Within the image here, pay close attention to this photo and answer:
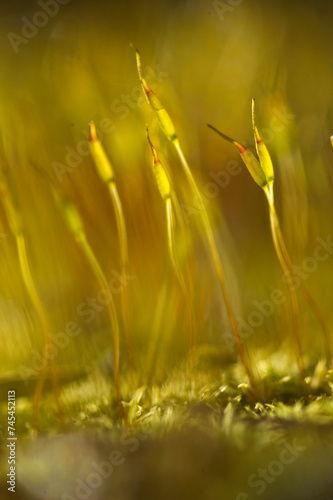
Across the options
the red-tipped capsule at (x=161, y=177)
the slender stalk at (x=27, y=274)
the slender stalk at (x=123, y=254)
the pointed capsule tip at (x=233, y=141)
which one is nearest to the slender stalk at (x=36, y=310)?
the slender stalk at (x=27, y=274)

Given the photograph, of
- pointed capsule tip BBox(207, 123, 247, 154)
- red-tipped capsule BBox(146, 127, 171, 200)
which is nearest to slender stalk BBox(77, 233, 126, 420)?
red-tipped capsule BBox(146, 127, 171, 200)

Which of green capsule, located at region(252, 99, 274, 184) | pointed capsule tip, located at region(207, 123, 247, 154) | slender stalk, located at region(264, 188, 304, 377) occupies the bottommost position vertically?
slender stalk, located at region(264, 188, 304, 377)

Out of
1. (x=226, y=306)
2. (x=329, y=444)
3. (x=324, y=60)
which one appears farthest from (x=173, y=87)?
(x=329, y=444)

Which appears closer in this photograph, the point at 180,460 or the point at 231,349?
the point at 180,460

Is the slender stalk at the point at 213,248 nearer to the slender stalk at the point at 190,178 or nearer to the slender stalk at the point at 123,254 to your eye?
the slender stalk at the point at 190,178

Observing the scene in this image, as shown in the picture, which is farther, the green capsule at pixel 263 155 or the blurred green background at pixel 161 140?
the blurred green background at pixel 161 140

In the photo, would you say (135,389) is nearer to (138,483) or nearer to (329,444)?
(138,483)

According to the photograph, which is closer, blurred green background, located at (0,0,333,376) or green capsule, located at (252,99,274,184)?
green capsule, located at (252,99,274,184)

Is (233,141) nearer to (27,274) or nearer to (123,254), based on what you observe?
(123,254)

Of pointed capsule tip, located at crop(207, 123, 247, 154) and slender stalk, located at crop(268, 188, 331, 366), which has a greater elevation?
pointed capsule tip, located at crop(207, 123, 247, 154)

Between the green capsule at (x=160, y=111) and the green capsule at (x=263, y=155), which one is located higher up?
the green capsule at (x=160, y=111)

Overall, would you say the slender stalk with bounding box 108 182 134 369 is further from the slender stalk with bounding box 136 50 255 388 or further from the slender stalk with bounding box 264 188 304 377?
the slender stalk with bounding box 264 188 304 377
